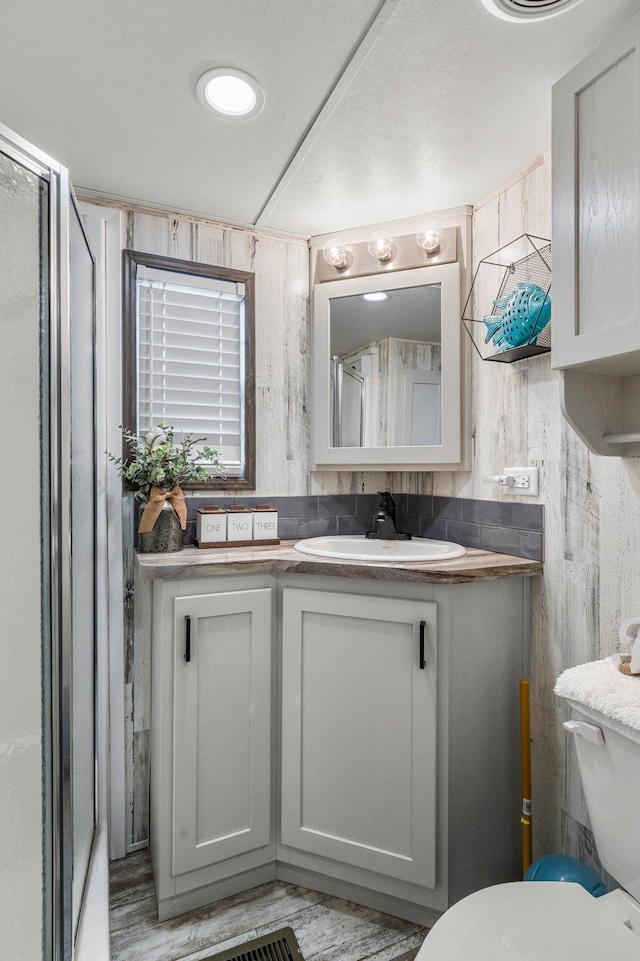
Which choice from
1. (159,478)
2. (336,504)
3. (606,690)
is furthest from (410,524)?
(606,690)

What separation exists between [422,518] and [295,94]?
1452 millimetres

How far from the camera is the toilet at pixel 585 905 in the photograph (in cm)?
83

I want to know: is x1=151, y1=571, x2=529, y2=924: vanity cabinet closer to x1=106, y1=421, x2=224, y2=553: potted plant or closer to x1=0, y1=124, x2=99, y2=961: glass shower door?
x1=106, y1=421, x2=224, y2=553: potted plant

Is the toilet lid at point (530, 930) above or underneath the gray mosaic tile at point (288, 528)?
underneath

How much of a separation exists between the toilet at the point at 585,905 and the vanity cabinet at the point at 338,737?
1.32 feet

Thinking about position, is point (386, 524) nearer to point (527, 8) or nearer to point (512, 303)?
point (512, 303)

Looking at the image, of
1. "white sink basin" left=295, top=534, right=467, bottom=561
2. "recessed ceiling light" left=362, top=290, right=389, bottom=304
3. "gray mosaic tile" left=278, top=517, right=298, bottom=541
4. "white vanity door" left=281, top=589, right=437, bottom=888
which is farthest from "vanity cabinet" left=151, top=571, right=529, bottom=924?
"recessed ceiling light" left=362, top=290, right=389, bottom=304

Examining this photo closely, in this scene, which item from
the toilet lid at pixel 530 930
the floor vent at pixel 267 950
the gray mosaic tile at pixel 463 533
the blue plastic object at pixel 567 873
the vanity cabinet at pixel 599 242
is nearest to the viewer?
the toilet lid at pixel 530 930

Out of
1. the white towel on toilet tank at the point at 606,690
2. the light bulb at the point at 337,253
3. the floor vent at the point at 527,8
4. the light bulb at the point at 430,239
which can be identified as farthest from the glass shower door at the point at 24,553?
the light bulb at the point at 430,239

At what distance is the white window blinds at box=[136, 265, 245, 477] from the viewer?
1876 millimetres

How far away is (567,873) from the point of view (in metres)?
1.23

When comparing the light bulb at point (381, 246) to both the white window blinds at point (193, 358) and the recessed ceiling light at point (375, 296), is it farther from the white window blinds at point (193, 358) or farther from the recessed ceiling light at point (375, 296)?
the white window blinds at point (193, 358)

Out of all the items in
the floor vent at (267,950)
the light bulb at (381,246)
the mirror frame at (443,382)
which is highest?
the light bulb at (381,246)

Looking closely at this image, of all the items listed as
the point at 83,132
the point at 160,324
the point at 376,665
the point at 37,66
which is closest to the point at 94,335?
the point at 160,324
